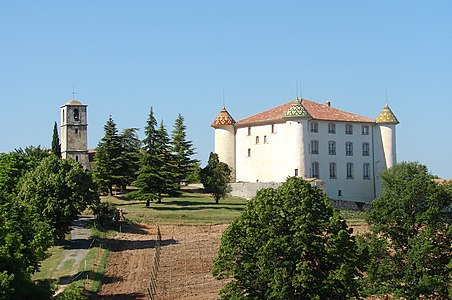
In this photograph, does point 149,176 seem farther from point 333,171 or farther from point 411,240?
point 411,240

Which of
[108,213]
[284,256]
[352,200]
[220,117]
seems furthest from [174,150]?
[284,256]

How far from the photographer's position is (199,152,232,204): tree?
68.1 m

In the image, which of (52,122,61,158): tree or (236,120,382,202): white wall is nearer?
(236,120,382,202): white wall

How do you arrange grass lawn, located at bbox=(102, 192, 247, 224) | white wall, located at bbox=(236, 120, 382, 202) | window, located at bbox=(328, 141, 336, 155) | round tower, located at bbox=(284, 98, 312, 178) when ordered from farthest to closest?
window, located at bbox=(328, 141, 336, 155) < white wall, located at bbox=(236, 120, 382, 202) < round tower, located at bbox=(284, 98, 312, 178) < grass lawn, located at bbox=(102, 192, 247, 224)

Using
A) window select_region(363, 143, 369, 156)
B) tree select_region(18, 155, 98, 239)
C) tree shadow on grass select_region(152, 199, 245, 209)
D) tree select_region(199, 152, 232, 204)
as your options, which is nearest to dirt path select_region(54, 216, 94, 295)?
tree select_region(18, 155, 98, 239)

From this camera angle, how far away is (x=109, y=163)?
2761 inches

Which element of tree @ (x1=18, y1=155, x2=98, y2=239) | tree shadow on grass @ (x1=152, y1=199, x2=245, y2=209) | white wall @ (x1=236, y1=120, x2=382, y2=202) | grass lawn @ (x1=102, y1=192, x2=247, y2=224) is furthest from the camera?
white wall @ (x1=236, y1=120, x2=382, y2=202)

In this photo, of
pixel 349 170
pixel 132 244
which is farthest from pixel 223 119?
pixel 132 244

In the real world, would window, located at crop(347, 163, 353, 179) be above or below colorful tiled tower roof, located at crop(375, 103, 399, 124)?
below

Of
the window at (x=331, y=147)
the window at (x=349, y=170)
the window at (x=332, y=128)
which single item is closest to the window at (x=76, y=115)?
the window at (x=332, y=128)

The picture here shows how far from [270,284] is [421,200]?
33.5ft

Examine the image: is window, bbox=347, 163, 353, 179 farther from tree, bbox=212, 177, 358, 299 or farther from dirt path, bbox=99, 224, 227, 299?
tree, bbox=212, 177, 358, 299

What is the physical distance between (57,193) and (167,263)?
7.61m

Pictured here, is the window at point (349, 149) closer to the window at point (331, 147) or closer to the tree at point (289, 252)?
the window at point (331, 147)
